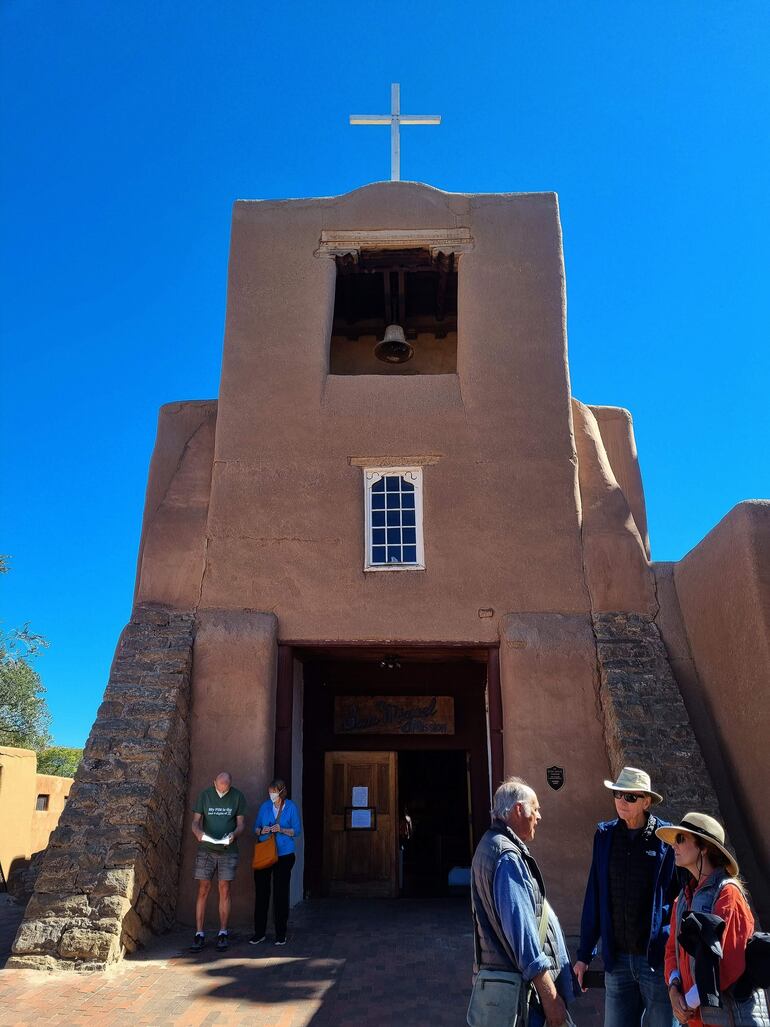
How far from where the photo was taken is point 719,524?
9375 mm

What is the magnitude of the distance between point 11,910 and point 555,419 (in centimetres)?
986

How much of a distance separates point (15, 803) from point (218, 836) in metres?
9.24

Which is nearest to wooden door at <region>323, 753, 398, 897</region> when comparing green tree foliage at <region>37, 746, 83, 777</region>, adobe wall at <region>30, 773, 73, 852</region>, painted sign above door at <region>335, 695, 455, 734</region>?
painted sign above door at <region>335, 695, 455, 734</region>

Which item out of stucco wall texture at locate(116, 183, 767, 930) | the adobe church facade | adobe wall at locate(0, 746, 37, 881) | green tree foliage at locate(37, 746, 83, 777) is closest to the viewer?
the adobe church facade

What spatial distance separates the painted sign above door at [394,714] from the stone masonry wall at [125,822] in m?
3.50

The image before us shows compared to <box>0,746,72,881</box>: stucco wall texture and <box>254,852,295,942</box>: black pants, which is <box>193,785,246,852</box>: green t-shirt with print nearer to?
<box>254,852,295,942</box>: black pants

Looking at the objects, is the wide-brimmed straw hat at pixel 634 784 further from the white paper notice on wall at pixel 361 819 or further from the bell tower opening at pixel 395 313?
the bell tower opening at pixel 395 313

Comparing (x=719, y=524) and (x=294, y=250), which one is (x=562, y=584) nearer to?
(x=719, y=524)

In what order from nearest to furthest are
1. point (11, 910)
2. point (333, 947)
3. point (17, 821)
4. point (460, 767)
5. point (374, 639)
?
point (333, 947)
point (374, 639)
point (11, 910)
point (460, 767)
point (17, 821)

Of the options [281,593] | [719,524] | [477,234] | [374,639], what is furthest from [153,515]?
[719,524]

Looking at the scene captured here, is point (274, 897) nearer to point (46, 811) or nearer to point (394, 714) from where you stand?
point (394, 714)

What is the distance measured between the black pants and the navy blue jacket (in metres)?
4.63

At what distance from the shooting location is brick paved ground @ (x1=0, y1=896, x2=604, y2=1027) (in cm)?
611

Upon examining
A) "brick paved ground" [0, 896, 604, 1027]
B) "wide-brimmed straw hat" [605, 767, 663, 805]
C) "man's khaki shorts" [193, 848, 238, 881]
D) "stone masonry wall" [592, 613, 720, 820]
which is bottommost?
"brick paved ground" [0, 896, 604, 1027]
